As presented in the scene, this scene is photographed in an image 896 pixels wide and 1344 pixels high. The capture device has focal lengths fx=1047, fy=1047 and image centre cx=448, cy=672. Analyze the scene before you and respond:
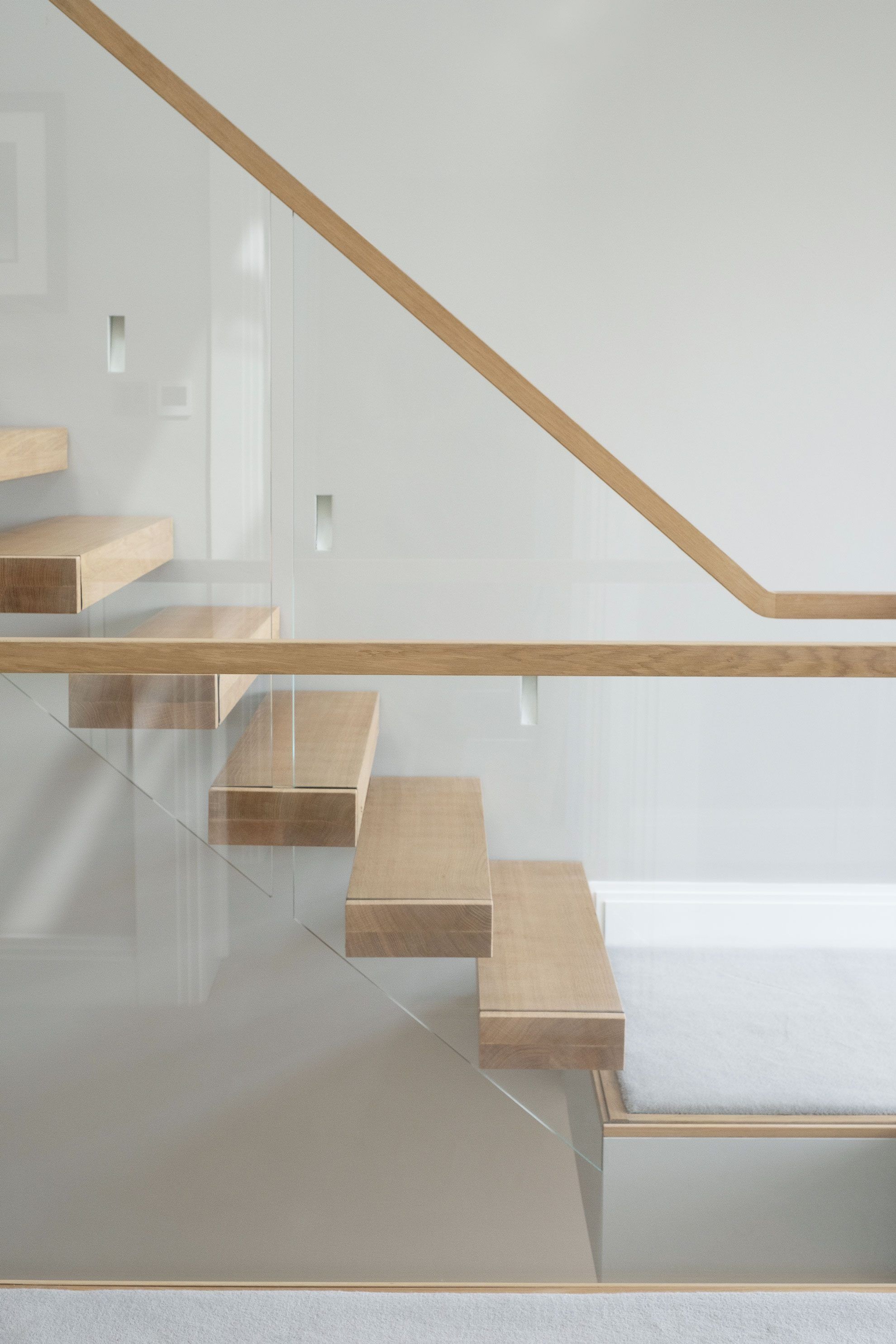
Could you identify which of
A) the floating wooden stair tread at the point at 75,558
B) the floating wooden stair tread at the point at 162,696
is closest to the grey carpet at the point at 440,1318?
the floating wooden stair tread at the point at 162,696

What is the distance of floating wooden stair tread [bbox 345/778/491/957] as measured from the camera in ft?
4.56

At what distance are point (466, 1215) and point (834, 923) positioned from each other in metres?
1.34

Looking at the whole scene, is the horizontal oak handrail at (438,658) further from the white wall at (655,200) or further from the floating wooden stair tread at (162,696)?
the white wall at (655,200)

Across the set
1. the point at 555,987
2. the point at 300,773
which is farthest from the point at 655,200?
the point at 555,987

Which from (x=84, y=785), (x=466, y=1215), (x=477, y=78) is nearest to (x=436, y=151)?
(x=477, y=78)

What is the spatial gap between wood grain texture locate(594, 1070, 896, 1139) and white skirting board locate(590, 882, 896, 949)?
0.86ft

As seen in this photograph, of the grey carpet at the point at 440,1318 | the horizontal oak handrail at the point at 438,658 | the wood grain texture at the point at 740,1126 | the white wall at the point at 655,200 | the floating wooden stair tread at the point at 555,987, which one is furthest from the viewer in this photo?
the white wall at the point at 655,200

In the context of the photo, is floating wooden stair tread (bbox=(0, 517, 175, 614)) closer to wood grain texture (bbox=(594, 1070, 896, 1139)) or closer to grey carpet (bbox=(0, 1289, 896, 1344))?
grey carpet (bbox=(0, 1289, 896, 1344))

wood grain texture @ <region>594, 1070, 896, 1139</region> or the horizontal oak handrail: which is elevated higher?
the horizontal oak handrail

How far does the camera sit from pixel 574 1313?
4.09ft

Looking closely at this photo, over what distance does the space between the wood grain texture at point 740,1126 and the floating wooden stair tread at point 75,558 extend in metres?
0.98

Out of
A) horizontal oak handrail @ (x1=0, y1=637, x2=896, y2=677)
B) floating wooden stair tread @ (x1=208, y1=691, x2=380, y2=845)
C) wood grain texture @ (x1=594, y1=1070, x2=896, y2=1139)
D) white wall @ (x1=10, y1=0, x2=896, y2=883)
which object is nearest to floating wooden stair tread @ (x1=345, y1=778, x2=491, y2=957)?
floating wooden stair tread @ (x1=208, y1=691, x2=380, y2=845)

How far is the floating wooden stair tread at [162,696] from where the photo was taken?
1.35 m

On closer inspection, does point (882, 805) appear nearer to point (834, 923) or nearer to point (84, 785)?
point (834, 923)
